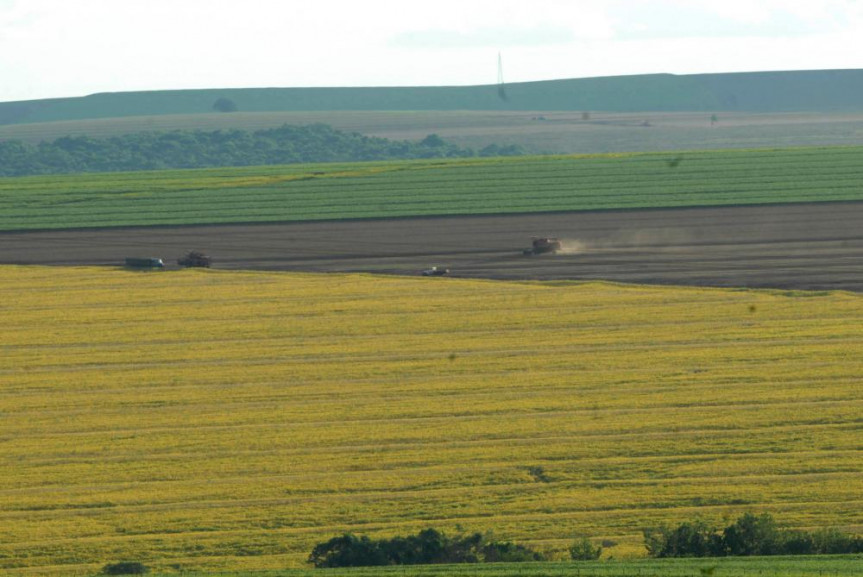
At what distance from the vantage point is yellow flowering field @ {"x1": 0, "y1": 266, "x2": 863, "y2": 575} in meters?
37.2

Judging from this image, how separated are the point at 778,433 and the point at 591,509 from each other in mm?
9216

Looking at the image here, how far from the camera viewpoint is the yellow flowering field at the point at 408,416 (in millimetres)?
37188

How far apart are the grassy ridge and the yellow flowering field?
33164 mm

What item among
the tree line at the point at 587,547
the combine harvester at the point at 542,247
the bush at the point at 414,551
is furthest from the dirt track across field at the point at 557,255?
the bush at the point at 414,551

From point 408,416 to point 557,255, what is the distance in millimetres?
36428

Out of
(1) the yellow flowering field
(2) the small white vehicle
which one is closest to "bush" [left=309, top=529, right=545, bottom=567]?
(1) the yellow flowering field

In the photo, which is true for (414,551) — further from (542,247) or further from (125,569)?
(542,247)

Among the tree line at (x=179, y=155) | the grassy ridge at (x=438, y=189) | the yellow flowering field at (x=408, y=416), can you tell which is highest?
the tree line at (x=179, y=155)

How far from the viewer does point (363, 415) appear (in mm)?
48125

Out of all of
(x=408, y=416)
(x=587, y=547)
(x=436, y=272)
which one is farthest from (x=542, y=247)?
(x=587, y=547)

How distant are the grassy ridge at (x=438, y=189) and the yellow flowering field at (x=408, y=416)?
33.2m

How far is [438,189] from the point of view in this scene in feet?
388

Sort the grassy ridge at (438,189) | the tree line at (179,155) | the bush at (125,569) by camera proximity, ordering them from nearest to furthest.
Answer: the bush at (125,569) < the grassy ridge at (438,189) < the tree line at (179,155)

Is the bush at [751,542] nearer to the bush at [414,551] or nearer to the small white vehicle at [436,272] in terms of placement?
the bush at [414,551]
